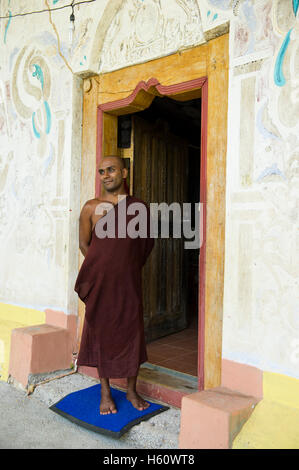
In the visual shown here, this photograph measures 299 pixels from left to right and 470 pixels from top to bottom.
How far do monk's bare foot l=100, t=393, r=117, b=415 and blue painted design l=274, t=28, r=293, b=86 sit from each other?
8.05 feet

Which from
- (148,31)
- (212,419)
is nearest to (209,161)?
(148,31)

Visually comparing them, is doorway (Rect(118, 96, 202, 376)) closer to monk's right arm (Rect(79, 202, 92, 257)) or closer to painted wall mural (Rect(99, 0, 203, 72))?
painted wall mural (Rect(99, 0, 203, 72))

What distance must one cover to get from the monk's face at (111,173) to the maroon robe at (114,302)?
0.14 metres

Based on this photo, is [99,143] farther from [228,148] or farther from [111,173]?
[228,148]

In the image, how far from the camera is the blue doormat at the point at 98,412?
9.34 feet

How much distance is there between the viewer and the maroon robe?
3047mm

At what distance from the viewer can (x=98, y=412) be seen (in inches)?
120

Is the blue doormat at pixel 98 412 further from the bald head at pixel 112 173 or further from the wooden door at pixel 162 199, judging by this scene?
the bald head at pixel 112 173

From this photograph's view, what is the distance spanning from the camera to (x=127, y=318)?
3088mm

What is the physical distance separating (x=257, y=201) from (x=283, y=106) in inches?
24.0

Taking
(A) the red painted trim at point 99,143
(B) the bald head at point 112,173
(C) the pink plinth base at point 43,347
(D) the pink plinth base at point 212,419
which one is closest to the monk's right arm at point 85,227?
(B) the bald head at point 112,173

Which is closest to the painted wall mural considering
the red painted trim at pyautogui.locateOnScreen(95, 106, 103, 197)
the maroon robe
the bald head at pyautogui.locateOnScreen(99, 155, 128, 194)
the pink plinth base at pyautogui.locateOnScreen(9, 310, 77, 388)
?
the red painted trim at pyautogui.locateOnScreen(95, 106, 103, 197)

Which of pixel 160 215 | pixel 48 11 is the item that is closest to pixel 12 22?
pixel 48 11

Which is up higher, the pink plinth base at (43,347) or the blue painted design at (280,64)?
the blue painted design at (280,64)
